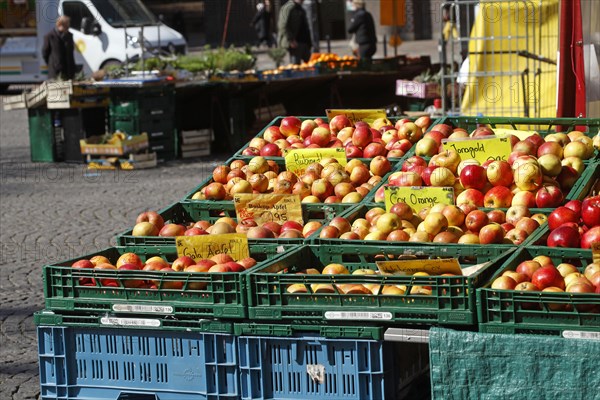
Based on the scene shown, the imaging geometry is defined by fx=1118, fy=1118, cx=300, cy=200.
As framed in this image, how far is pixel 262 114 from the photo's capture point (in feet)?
53.3

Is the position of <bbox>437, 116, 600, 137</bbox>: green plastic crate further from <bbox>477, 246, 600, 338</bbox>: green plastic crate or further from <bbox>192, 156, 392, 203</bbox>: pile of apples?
<bbox>477, 246, 600, 338</bbox>: green plastic crate

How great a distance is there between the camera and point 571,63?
9445 millimetres

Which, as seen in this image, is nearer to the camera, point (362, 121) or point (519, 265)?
point (519, 265)

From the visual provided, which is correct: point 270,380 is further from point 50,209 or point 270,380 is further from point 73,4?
point 73,4

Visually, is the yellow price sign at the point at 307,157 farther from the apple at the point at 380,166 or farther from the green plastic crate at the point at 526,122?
the green plastic crate at the point at 526,122

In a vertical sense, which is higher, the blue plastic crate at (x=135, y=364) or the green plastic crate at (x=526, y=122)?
the green plastic crate at (x=526, y=122)

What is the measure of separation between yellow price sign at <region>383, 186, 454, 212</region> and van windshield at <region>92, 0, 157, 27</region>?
17.6 meters

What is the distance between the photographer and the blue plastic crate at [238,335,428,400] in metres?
4.29

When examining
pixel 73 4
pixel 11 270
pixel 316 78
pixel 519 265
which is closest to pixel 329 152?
pixel 519 265

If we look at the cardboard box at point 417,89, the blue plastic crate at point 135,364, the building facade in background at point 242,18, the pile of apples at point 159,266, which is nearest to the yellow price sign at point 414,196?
the pile of apples at point 159,266

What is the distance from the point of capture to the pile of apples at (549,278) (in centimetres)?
433

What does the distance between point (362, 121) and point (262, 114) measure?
9.16m

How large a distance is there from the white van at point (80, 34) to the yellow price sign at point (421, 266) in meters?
17.8

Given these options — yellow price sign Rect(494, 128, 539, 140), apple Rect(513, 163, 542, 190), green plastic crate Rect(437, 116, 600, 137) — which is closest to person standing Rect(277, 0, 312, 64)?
green plastic crate Rect(437, 116, 600, 137)
